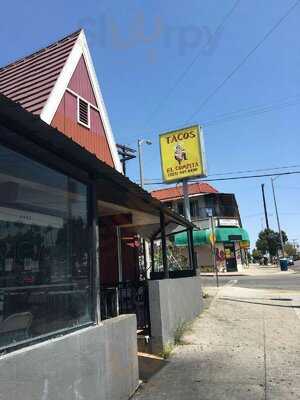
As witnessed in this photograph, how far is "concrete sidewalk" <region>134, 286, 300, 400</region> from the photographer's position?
608 centimetres

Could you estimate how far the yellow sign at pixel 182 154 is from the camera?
2753cm

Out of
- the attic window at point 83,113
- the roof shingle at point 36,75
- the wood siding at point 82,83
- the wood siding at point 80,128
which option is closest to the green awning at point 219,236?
the wood siding at point 80,128

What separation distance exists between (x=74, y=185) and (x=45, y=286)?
1.37 meters

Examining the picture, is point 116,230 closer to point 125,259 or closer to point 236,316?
point 125,259

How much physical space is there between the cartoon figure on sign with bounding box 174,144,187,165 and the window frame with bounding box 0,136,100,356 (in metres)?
22.9

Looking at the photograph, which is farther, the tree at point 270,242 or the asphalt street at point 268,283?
the tree at point 270,242

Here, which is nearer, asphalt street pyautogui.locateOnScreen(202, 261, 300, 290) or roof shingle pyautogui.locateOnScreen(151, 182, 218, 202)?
asphalt street pyautogui.locateOnScreen(202, 261, 300, 290)

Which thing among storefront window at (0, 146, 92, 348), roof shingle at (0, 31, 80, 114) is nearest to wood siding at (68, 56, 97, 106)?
roof shingle at (0, 31, 80, 114)

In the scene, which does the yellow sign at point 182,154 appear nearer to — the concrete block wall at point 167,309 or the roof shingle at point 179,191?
the concrete block wall at point 167,309

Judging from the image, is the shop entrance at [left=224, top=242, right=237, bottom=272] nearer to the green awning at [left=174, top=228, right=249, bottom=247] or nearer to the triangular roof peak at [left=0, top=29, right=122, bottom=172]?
the green awning at [left=174, top=228, right=249, bottom=247]

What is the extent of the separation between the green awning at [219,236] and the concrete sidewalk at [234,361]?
3094 centimetres

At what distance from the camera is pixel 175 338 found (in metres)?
9.16

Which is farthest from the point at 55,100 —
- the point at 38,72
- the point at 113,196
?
the point at 113,196

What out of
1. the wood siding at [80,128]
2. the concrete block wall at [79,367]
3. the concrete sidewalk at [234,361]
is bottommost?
the concrete sidewalk at [234,361]
